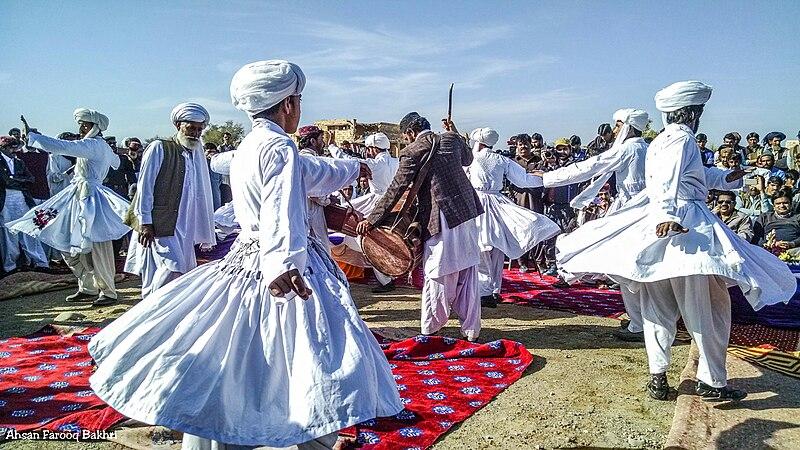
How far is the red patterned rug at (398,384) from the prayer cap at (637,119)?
8.28 feet

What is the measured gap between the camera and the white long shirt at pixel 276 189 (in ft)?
7.64

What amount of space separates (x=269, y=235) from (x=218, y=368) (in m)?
0.53

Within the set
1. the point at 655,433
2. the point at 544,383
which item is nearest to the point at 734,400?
the point at 655,433

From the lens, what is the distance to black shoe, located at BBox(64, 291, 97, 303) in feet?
25.0

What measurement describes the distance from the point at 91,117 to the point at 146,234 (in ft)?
8.36

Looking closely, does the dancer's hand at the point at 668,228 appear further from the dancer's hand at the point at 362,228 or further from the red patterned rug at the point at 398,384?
the dancer's hand at the point at 362,228

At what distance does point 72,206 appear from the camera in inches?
A: 293

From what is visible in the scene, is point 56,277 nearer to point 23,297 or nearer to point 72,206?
point 23,297

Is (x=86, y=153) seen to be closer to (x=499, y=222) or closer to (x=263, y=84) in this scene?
(x=499, y=222)

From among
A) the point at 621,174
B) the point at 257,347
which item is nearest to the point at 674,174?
the point at 257,347

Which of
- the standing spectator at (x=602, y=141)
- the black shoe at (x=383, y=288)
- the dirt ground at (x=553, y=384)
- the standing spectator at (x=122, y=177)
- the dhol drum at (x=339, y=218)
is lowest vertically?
the dirt ground at (x=553, y=384)

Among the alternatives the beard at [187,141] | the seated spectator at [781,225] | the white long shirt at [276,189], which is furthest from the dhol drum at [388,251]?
the seated spectator at [781,225]

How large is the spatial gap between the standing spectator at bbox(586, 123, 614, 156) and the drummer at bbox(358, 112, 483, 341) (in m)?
4.94

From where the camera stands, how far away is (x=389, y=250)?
15.8 ft
